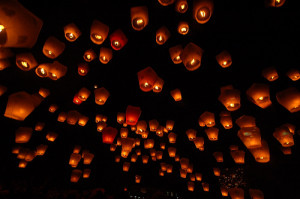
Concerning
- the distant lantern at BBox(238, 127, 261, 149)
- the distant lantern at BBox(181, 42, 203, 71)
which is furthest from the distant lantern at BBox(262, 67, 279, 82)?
the distant lantern at BBox(181, 42, 203, 71)

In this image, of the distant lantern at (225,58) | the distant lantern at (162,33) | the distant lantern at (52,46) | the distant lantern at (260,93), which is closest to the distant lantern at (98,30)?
the distant lantern at (52,46)

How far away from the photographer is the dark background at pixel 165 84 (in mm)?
4695

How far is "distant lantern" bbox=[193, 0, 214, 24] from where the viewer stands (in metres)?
2.54

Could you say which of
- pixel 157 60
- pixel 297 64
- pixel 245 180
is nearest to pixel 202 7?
pixel 157 60

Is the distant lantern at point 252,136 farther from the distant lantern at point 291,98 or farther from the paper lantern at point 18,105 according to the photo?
the paper lantern at point 18,105

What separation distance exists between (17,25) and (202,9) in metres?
2.64

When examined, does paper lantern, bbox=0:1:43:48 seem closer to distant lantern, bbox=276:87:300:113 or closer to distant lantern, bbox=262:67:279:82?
distant lantern, bbox=276:87:300:113

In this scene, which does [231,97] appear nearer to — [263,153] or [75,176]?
[263,153]

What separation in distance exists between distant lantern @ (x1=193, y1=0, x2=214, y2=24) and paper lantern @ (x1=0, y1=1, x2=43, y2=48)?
2340mm

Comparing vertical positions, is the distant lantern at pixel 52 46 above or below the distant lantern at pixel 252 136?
above

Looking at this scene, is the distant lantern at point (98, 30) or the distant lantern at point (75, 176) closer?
the distant lantern at point (98, 30)

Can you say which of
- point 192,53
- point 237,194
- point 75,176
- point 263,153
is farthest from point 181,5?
point 75,176

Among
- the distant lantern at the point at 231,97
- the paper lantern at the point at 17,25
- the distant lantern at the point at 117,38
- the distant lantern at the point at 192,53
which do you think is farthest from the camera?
the distant lantern at the point at 117,38

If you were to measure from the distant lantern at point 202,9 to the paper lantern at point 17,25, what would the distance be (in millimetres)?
2340
